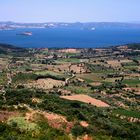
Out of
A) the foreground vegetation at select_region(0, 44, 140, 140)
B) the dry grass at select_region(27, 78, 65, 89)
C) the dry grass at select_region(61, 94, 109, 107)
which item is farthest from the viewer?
the dry grass at select_region(27, 78, 65, 89)

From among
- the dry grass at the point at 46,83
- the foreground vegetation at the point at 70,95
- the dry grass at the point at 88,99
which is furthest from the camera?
the dry grass at the point at 46,83

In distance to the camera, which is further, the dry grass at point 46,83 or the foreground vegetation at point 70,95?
the dry grass at point 46,83

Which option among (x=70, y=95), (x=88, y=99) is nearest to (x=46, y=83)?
(x=70, y=95)

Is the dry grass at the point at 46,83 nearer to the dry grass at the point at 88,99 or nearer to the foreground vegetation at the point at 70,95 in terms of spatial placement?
the foreground vegetation at the point at 70,95

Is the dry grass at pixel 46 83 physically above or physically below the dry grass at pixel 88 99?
below

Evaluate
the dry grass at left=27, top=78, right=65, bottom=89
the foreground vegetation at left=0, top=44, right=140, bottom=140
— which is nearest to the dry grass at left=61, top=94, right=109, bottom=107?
the foreground vegetation at left=0, top=44, right=140, bottom=140

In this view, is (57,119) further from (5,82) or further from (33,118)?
(5,82)

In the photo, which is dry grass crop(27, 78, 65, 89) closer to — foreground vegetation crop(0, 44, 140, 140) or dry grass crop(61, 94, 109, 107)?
foreground vegetation crop(0, 44, 140, 140)

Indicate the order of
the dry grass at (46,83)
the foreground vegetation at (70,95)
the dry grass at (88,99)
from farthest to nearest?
1. the dry grass at (46,83)
2. the dry grass at (88,99)
3. the foreground vegetation at (70,95)

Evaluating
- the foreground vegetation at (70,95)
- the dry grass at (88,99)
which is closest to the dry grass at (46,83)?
the foreground vegetation at (70,95)

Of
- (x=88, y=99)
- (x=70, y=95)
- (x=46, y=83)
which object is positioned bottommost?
(x=46, y=83)

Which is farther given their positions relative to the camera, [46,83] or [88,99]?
[46,83]

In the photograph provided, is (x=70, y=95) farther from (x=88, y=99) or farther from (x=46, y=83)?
(x=46, y=83)

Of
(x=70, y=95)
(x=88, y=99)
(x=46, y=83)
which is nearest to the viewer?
(x=88, y=99)
